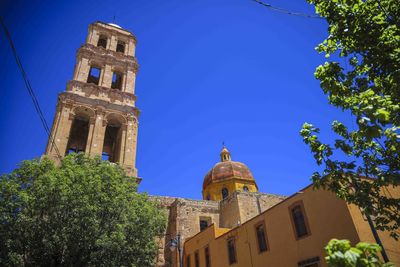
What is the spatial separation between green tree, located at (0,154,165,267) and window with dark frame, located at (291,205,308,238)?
7.19 meters

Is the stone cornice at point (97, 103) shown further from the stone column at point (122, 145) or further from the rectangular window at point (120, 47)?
the rectangular window at point (120, 47)

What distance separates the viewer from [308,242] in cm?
1134

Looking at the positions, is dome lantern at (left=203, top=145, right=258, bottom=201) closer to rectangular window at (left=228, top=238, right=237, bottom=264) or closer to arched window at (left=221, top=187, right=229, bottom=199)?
arched window at (left=221, top=187, right=229, bottom=199)

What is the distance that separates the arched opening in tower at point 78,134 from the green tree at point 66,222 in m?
11.1

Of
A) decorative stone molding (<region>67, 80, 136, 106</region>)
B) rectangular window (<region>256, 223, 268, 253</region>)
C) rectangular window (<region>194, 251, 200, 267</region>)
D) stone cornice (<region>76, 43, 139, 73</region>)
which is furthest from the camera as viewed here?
stone cornice (<region>76, 43, 139, 73</region>)

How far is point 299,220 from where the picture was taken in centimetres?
1220

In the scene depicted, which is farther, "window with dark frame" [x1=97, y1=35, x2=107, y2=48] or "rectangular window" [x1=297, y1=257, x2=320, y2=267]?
"window with dark frame" [x1=97, y1=35, x2=107, y2=48]

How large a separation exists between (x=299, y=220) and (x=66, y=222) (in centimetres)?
990

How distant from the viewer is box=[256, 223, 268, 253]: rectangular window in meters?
13.7

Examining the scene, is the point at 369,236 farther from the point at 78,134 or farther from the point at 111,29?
the point at 111,29

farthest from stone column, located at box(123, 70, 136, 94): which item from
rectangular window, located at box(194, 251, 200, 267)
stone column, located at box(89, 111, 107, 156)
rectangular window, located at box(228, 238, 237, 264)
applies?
rectangular window, located at box(228, 238, 237, 264)

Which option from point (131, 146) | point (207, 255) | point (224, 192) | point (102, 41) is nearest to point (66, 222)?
point (207, 255)

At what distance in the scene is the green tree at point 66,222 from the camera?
38.7ft

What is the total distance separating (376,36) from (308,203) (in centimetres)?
799
